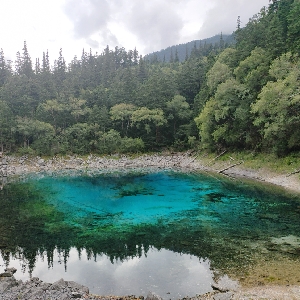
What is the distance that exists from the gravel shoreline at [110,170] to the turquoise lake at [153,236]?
0.83 metres

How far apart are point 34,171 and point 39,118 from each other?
16031 mm

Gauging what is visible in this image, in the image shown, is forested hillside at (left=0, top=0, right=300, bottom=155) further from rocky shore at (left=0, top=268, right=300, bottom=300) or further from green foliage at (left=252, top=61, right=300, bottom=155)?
rocky shore at (left=0, top=268, right=300, bottom=300)

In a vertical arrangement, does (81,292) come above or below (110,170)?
below

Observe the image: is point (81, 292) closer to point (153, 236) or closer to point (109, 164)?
point (153, 236)

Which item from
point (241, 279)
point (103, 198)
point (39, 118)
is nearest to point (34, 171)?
point (39, 118)

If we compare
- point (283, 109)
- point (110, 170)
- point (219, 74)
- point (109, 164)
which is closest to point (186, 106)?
point (219, 74)

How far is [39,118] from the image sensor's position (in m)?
58.2

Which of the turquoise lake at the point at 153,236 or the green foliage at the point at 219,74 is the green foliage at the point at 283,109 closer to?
the turquoise lake at the point at 153,236

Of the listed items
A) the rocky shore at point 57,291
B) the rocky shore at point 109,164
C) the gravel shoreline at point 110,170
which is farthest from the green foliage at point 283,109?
the rocky shore at point 57,291

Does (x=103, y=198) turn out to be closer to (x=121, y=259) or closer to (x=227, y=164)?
(x=121, y=259)

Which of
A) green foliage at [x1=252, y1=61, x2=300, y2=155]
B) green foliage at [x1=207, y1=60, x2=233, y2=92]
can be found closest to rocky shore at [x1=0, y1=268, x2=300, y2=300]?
green foliage at [x1=252, y1=61, x2=300, y2=155]

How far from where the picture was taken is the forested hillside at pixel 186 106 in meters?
31.3

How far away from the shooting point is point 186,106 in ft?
189

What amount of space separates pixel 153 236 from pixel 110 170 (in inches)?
1235
